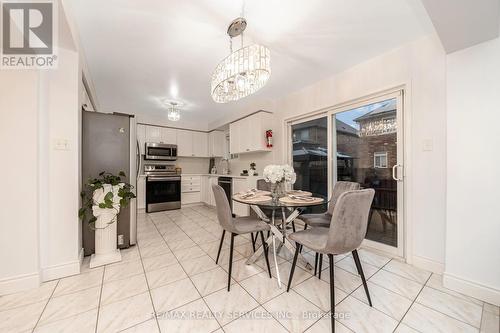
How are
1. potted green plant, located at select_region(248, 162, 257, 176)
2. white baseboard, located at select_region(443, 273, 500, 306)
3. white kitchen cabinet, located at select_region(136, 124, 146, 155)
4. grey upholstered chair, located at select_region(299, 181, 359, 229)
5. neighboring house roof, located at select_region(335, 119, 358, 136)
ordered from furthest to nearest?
white kitchen cabinet, located at select_region(136, 124, 146, 155) < potted green plant, located at select_region(248, 162, 257, 176) < neighboring house roof, located at select_region(335, 119, 358, 136) < grey upholstered chair, located at select_region(299, 181, 359, 229) < white baseboard, located at select_region(443, 273, 500, 306)

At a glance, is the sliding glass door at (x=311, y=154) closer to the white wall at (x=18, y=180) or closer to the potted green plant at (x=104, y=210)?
the potted green plant at (x=104, y=210)

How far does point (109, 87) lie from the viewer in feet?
10.8

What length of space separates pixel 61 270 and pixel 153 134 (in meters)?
3.71

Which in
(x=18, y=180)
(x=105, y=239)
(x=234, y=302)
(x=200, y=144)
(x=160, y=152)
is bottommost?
(x=234, y=302)

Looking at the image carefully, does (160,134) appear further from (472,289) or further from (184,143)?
(472,289)

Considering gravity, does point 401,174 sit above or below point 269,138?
below

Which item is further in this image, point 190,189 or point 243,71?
point 190,189

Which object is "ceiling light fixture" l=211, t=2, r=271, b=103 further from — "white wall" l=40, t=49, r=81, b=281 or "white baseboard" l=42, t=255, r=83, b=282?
"white baseboard" l=42, t=255, r=83, b=282

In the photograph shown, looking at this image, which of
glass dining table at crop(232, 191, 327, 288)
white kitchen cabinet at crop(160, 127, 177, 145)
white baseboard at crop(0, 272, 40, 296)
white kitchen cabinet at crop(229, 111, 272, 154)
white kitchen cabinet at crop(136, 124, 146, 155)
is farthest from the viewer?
white kitchen cabinet at crop(160, 127, 177, 145)

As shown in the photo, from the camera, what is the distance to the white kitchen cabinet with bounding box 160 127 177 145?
5.13m

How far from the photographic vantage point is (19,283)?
164cm

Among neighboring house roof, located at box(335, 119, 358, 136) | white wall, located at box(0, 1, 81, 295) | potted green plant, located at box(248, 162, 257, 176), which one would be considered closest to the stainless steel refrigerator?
white wall, located at box(0, 1, 81, 295)

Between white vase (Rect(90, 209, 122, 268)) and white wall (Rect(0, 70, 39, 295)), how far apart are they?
510 mm

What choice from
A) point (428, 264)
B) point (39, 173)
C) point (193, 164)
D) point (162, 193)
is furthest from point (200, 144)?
point (428, 264)
